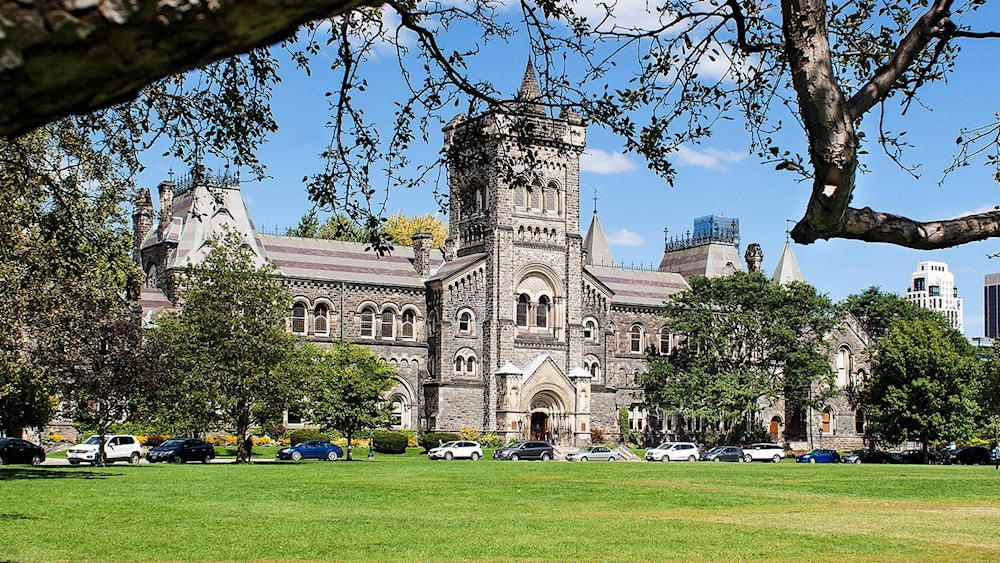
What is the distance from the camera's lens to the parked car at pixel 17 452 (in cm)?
4681

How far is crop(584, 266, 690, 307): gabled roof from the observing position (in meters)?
83.6

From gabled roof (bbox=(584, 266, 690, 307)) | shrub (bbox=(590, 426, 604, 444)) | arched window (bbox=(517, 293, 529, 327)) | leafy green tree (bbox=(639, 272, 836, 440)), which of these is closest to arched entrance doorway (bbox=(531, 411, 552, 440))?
shrub (bbox=(590, 426, 604, 444))

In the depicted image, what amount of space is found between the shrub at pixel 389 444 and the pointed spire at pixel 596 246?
1738 inches

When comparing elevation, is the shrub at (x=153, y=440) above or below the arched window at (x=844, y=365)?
below

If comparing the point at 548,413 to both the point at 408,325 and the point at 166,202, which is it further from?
the point at 166,202

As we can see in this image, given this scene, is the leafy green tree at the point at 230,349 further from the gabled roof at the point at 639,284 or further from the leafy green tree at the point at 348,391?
the gabled roof at the point at 639,284

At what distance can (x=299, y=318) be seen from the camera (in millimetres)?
70750

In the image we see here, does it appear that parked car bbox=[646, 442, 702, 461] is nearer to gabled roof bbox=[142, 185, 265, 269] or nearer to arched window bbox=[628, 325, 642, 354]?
arched window bbox=[628, 325, 642, 354]

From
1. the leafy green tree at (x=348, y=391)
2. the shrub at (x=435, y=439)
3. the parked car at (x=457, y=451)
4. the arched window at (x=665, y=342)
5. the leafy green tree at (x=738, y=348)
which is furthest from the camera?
the arched window at (x=665, y=342)

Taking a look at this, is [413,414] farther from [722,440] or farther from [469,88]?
[469,88]

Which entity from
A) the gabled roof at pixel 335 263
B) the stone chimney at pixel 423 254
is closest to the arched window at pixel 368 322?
the gabled roof at pixel 335 263

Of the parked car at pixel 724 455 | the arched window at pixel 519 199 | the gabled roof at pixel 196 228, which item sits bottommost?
the parked car at pixel 724 455

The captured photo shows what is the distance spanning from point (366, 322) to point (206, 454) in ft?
79.2

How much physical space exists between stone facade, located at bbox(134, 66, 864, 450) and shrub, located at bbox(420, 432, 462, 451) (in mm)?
2626
